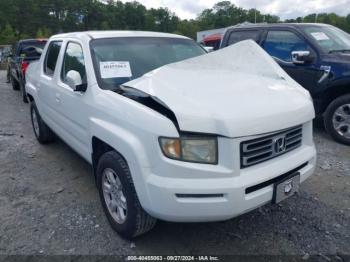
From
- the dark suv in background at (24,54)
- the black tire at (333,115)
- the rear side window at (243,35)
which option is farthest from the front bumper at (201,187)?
the dark suv in background at (24,54)

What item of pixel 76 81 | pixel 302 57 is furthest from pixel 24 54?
pixel 302 57

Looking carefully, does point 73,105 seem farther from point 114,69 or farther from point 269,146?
point 269,146

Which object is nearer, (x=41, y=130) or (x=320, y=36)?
(x=41, y=130)

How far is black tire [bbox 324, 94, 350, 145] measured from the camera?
514 cm

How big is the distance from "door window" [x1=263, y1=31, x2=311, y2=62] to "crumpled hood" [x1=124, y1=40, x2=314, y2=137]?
2678 mm

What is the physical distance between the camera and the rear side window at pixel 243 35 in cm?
635

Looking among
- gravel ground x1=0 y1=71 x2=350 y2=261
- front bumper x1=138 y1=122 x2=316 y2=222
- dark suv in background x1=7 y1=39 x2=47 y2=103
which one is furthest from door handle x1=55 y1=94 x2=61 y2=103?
dark suv in background x1=7 y1=39 x2=47 y2=103

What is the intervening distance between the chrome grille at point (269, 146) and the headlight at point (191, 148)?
212mm

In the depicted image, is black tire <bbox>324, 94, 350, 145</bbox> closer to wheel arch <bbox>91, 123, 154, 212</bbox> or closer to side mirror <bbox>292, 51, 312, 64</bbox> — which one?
side mirror <bbox>292, 51, 312, 64</bbox>

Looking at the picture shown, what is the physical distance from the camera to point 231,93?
2578 mm

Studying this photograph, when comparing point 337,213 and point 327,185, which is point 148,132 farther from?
point 327,185

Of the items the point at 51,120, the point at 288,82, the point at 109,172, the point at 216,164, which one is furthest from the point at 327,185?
the point at 51,120

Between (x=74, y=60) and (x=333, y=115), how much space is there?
389cm

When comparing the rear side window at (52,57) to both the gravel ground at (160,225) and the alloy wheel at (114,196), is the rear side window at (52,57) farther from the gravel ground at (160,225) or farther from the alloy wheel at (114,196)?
the alloy wheel at (114,196)
